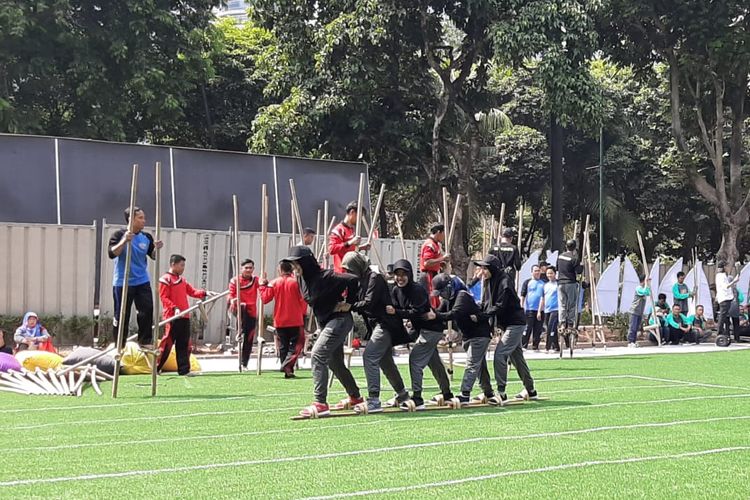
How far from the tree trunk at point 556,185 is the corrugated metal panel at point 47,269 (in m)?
11.5

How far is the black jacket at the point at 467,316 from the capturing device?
11.1 meters

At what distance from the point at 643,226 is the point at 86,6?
21368mm

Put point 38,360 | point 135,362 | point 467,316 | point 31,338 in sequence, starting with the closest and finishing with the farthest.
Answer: point 467,316 < point 38,360 < point 135,362 < point 31,338

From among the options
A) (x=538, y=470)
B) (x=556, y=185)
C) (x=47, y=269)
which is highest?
(x=556, y=185)

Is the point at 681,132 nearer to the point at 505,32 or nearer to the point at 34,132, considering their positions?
the point at 505,32

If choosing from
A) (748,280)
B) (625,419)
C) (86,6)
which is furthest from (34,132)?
(625,419)

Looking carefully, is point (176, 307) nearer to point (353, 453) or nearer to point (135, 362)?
point (135, 362)

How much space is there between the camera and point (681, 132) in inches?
1138

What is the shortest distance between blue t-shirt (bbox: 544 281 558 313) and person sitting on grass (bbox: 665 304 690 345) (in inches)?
189

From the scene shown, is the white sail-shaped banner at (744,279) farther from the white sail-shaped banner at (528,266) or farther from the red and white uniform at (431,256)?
the red and white uniform at (431,256)

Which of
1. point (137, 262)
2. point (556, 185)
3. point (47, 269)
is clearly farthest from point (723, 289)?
point (137, 262)

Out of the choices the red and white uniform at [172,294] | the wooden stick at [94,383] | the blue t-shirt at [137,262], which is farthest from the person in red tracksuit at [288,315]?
the wooden stick at [94,383]

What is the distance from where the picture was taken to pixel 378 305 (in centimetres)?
1059

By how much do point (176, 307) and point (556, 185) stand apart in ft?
46.2
